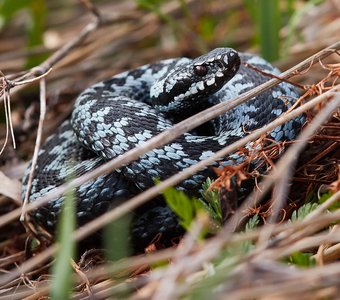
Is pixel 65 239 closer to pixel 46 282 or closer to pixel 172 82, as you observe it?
pixel 46 282

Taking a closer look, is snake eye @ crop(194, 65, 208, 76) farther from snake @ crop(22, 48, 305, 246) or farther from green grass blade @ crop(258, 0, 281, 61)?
green grass blade @ crop(258, 0, 281, 61)

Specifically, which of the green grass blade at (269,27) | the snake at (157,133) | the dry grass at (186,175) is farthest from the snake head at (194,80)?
the green grass blade at (269,27)

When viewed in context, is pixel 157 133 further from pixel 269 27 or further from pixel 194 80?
pixel 269 27

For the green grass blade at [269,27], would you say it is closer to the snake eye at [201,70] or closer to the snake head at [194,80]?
the snake head at [194,80]

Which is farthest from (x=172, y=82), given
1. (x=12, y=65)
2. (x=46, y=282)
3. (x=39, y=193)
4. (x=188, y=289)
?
(x=12, y=65)

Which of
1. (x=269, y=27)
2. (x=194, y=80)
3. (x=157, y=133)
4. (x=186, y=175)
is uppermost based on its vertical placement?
(x=269, y=27)

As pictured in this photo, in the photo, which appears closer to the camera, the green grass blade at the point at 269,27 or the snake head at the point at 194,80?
the snake head at the point at 194,80

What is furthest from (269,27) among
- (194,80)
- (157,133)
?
(157,133)
